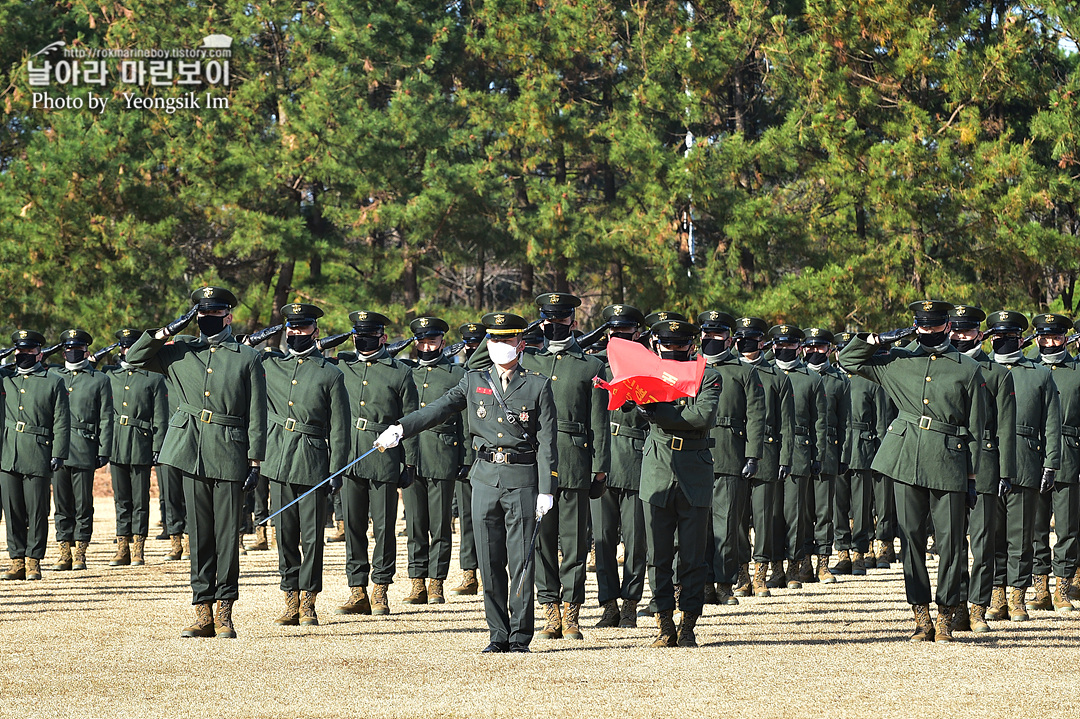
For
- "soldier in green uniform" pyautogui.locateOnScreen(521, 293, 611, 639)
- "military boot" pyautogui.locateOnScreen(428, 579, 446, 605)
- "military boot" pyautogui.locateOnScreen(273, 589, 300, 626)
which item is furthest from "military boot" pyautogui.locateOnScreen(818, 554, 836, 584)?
"military boot" pyautogui.locateOnScreen(273, 589, 300, 626)

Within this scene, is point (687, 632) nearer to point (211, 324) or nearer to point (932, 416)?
Result: point (932, 416)

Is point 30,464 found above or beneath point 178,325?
beneath

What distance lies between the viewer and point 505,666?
8.63 m

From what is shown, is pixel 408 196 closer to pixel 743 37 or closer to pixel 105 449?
pixel 743 37

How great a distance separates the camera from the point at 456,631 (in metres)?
10.3

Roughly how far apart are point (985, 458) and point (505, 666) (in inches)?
145

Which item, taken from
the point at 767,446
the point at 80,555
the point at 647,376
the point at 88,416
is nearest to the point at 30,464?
the point at 88,416

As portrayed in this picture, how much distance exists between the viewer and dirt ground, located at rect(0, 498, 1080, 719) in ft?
24.6

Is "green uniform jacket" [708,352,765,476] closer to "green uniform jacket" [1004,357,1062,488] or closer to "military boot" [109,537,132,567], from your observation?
"green uniform jacket" [1004,357,1062,488]

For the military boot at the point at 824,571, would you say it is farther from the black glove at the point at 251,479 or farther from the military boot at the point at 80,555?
Result: the military boot at the point at 80,555

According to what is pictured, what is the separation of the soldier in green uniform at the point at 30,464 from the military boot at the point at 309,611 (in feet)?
12.8

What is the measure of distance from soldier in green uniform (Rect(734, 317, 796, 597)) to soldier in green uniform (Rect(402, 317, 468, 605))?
2441 mm

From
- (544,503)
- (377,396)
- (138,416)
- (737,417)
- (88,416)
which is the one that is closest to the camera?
(544,503)

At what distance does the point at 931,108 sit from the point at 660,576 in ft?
57.2
